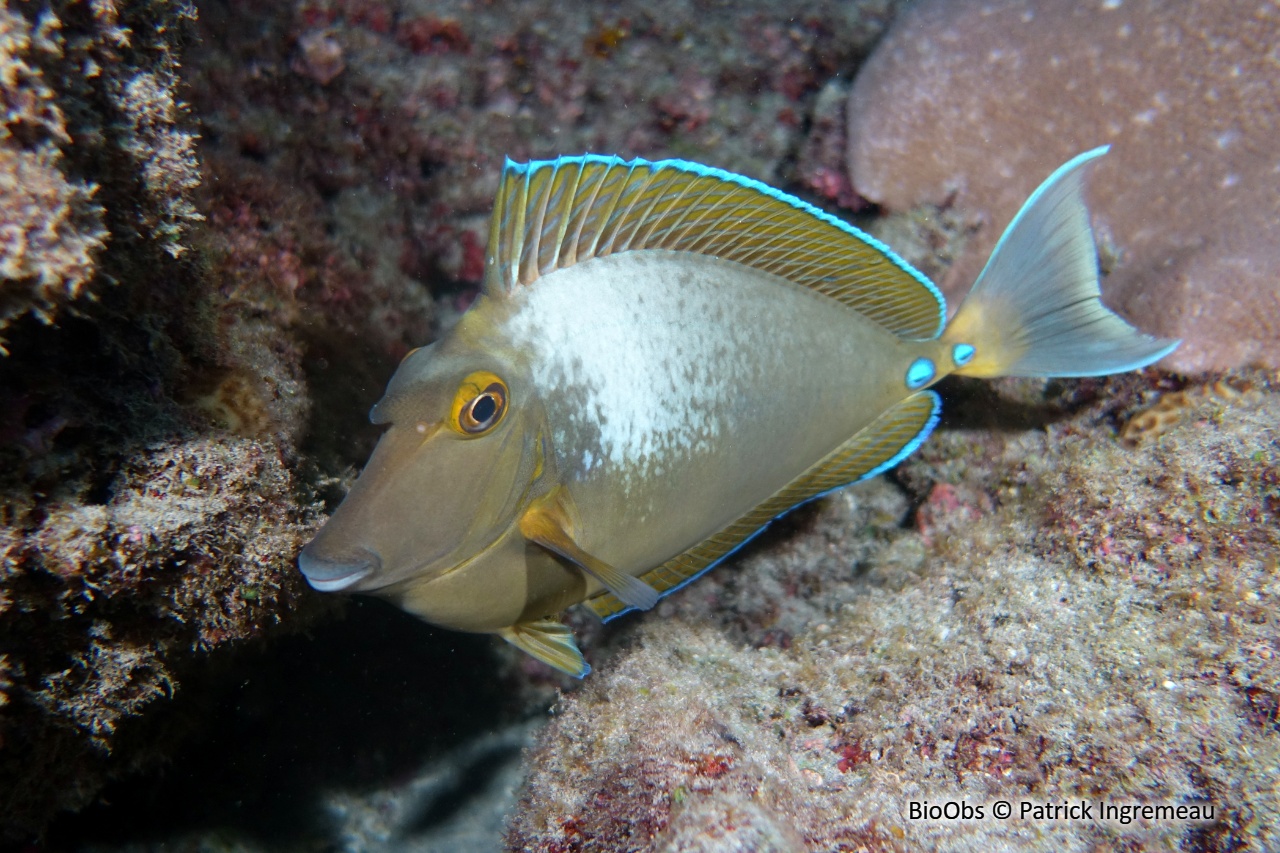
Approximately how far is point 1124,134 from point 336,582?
4.03 meters

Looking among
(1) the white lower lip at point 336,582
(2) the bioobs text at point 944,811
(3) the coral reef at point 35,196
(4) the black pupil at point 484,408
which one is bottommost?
(2) the bioobs text at point 944,811

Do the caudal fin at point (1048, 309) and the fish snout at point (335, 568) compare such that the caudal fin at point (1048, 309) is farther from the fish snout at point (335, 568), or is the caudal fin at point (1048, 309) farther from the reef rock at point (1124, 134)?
the fish snout at point (335, 568)

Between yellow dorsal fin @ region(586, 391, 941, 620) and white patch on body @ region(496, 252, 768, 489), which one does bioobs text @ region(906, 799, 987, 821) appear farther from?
white patch on body @ region(496, 252, 768, 489)

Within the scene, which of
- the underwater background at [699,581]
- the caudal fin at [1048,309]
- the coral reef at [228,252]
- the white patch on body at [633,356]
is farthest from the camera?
the caudal fin at [1048,309]

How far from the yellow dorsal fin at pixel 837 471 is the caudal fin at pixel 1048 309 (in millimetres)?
288

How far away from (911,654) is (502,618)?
1411 millimetres

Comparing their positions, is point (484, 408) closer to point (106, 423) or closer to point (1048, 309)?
point (106, 423)

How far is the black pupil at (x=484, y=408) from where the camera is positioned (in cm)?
183

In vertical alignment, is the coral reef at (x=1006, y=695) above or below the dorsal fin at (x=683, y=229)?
below

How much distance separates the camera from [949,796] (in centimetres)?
186

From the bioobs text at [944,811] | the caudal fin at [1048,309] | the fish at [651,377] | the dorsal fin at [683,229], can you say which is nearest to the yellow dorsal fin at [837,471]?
the fish at [651,377]

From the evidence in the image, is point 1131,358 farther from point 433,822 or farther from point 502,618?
point 433,822

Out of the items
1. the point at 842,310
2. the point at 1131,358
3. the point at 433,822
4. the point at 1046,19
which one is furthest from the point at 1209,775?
the point at 433,822

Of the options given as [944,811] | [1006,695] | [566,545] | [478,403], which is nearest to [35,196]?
[478,403]
